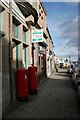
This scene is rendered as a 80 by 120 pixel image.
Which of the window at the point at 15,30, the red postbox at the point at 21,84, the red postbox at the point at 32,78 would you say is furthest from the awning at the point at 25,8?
the red postbox at the point at 21,84

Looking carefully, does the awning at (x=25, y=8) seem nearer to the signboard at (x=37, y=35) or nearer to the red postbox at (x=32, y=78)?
the signboard at (x=37, y=35)

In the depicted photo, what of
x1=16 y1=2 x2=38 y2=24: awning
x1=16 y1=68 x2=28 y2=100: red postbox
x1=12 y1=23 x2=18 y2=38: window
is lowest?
x1=16 y1=68 x2=28 y2=100: red postbox

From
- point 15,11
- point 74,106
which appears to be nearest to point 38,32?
point 15,11

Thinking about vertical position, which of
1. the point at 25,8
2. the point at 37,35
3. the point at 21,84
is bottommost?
the point at 21,84

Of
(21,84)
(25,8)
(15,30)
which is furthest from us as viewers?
(25,8)

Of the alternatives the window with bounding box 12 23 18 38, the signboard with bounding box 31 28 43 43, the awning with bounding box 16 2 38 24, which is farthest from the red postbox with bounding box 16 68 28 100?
the signboard with bounding box 31 28 43 43

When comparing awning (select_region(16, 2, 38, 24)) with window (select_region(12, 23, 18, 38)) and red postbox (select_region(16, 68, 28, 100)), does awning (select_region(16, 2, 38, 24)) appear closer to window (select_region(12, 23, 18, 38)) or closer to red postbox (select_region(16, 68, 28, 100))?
window (select_region(12, 23, 18, 38))

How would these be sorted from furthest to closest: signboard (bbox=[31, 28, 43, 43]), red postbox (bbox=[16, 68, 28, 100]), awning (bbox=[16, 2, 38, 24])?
signboard (bbox=[31, 28, 43, 43]) → awning (bbox=[16, 2, 38, 24]) → red postbox (bbox=[16, 68, 28, 100])

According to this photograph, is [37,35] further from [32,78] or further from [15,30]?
[32,78]

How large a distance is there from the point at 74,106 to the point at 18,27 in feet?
17.9

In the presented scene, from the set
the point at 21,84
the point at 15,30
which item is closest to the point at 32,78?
the point at 21,84

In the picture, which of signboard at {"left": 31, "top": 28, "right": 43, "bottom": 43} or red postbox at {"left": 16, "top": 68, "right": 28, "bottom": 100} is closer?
red postbox at {"left": 16, "top": 68, "right": 28, "bottom": 100}

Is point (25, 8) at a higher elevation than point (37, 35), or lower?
higher

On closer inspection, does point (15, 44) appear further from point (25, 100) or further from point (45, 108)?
point (45, 108)
